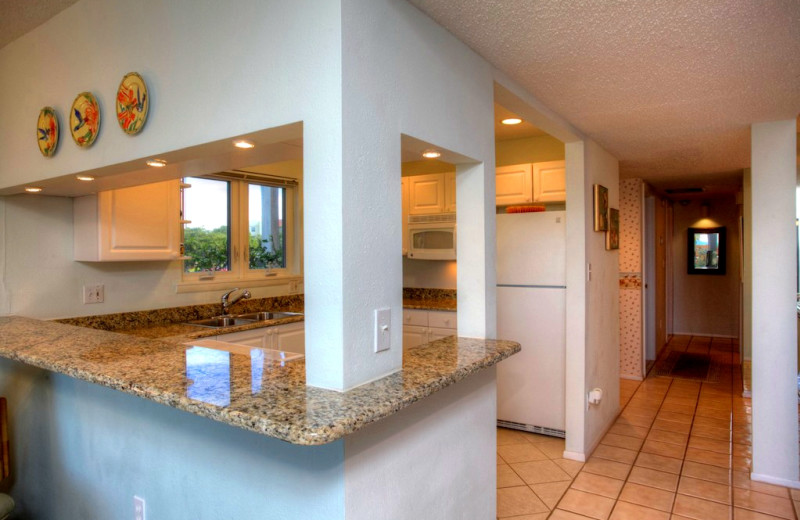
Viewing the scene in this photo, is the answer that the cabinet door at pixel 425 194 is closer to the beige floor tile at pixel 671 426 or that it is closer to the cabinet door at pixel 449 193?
the cabinet door at pixel 449 193

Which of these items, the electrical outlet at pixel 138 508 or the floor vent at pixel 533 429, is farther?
the floor vent at pixel 533 429

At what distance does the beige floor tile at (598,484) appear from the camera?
280 cm

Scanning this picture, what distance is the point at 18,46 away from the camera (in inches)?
93.3

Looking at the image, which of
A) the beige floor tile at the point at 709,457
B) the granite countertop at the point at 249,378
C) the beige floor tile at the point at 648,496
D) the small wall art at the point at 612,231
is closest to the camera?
the granite countertop at the point at 249,378

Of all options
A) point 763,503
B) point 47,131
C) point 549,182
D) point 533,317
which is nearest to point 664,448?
point 763,503

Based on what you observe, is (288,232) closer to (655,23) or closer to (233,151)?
(233,151)

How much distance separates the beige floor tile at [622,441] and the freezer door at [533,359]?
36cm

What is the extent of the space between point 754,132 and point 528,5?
88.4 inches

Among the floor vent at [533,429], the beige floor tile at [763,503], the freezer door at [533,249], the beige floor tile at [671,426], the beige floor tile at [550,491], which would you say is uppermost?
the freezer door at [533,249]

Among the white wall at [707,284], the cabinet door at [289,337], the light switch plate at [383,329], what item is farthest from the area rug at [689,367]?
the light switch plate at [383,329]

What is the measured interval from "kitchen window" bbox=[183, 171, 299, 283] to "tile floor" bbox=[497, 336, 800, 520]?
2.36m

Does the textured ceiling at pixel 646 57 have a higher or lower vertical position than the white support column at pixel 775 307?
higher

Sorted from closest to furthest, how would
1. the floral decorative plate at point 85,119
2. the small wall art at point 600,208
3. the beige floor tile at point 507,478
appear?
the floral decorative plate at point 85,119
the beige floor tile at point 507,478
the small wall art at point 600,208

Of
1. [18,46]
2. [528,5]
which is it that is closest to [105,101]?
[18,46]
